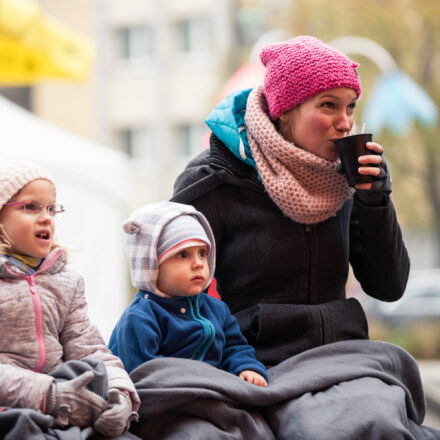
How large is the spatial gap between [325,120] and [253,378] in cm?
63

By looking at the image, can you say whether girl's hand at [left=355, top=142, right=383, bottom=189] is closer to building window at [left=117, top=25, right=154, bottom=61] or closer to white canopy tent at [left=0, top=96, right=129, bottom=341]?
white canopy tent at [left=0, top=96, right=129, bottom=341]

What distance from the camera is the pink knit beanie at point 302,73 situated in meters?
2.01

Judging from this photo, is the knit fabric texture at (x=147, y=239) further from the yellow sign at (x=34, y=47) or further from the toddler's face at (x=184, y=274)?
the yellow sign at (x=34, y=47)

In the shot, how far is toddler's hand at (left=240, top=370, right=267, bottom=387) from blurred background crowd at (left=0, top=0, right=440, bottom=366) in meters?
1.05

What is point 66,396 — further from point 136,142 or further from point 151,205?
point 136,142

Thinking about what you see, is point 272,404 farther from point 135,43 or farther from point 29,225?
point 135,43

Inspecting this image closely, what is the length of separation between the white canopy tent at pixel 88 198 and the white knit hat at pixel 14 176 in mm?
2615

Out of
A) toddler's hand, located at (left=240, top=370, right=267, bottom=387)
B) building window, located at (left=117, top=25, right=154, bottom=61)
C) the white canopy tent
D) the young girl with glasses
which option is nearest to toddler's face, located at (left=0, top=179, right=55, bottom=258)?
the young girl with glasses

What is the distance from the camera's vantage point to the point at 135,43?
20422 millimetres

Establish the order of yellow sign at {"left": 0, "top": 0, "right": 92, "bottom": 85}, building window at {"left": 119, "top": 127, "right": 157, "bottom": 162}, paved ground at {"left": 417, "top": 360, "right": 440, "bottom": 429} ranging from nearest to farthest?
yellow sign at {"left": 0, "top": 0, "right": 92, "bottom": 85}, paved ground at {"left": 417, "top": 360, "right": 440, "bottom": 429}, building window at {"left": 119, "top": 127, "right": 157, "bottom": 162}

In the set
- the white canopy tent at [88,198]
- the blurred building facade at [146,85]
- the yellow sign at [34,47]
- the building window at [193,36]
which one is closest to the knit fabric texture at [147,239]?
the white canopy tent at [88,198]

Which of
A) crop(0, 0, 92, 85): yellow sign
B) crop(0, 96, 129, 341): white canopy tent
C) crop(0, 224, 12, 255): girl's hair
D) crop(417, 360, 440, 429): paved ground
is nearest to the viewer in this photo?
crop(0, 224, 12, 255): girl's hair

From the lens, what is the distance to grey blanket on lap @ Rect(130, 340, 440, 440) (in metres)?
1.68

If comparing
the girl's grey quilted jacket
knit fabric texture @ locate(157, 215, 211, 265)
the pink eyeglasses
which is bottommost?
the girl's grey quilted jacket
